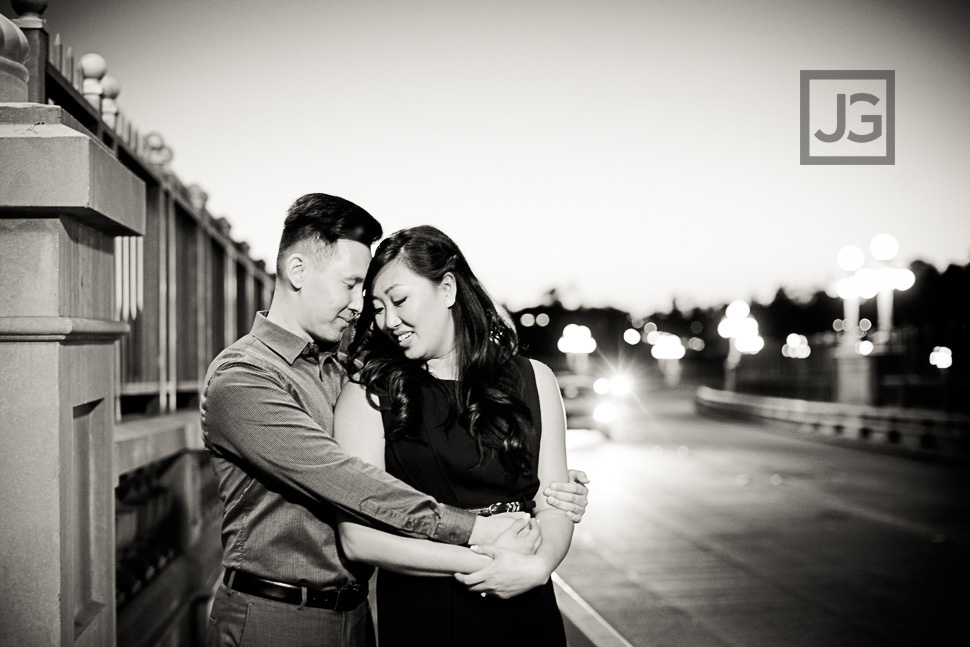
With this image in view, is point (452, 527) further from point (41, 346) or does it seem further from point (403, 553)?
point (41, 346)

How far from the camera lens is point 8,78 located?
2.11 metres

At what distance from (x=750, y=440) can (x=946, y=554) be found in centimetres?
1236

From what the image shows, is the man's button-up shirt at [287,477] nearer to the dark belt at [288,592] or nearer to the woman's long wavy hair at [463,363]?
the dark belt at [288,592]

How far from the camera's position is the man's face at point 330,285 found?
2492mm

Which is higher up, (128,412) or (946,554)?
(128,412)

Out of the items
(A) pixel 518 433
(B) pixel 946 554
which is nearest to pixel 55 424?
(A) pixel 518 433

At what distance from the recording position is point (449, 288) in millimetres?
2588

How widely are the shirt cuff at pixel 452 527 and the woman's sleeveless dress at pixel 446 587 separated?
0.17 m

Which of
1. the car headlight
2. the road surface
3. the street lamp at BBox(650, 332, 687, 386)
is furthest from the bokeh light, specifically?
the street lamp at BBox(650, 332, 687, 386)

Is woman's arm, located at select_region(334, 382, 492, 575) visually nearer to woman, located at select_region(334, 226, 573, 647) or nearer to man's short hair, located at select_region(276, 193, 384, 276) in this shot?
woman, located at select_region(334, 226, 573, 647)

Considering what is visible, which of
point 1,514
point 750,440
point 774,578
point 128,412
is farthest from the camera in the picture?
point 750,440

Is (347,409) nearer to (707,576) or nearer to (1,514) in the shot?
(1,514)

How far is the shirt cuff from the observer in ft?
7.28

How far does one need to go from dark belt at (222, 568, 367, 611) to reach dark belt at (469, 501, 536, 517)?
44 cm
